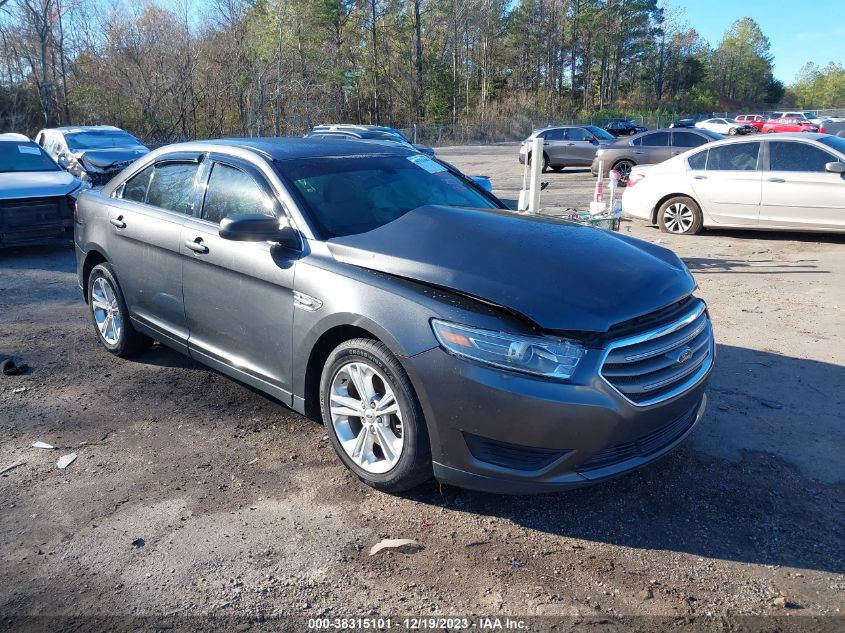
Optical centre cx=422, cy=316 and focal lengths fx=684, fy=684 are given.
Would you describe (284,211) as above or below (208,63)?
below

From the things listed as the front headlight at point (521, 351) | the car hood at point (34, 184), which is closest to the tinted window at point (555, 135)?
the car hood at point (34, 184)

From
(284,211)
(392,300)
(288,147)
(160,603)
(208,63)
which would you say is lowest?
(160,603)

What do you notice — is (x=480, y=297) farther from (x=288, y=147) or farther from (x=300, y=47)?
(x=300, y=47)

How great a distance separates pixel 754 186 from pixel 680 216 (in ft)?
3.80

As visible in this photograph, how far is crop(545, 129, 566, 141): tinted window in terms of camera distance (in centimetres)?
2478

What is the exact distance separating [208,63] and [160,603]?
39346 mm

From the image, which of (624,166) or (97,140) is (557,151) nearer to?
(624,166)

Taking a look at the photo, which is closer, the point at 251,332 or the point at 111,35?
the point at 251,332

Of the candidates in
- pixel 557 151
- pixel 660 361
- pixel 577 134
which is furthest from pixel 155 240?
pixel 577 134

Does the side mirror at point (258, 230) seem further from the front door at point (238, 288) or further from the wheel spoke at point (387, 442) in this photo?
the wheel spoke at point (387, 442)

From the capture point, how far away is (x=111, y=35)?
A: 115ft

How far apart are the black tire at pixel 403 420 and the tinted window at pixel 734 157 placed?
8.71 metres

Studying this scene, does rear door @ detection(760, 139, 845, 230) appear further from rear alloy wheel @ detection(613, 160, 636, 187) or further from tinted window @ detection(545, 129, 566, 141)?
tinted window @ detection(545, 129, 566, 141)

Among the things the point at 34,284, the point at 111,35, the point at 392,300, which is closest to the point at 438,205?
the point at 392,300
